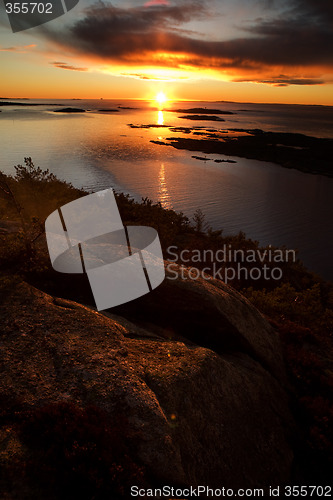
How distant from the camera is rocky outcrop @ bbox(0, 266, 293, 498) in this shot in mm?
4273

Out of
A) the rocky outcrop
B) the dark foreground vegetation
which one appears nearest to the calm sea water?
the dark foreground vegetation

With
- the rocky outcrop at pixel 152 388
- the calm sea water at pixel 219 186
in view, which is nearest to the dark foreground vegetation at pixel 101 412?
the rocky outcrop at pixel 152 388

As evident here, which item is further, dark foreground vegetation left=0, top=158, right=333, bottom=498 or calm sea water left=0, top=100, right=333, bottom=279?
calm sea water left=0, top=100, right=333, bottom=279

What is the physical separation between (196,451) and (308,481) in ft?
10.8

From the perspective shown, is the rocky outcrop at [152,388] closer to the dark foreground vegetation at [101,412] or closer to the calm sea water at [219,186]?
the dark foreground vegetation at [101,412]

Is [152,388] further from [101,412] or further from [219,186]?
[219,186]

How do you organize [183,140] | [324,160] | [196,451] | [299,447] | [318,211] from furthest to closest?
[183,140]
[324,160]
[318,211]
[299,447]
[196,451]

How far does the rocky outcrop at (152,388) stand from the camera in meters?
4.27

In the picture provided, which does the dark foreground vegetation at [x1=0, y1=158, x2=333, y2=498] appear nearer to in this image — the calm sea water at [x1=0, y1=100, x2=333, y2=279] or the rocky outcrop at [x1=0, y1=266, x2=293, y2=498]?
the rocky outcrop at [x1=0, y1=266, x2=293, y2=498]

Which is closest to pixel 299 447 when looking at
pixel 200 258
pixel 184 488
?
pixel 184 488

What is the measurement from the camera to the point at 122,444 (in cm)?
389

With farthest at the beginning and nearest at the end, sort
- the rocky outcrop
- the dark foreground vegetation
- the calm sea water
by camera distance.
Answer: the calm sea water → the rocky outcrop → the dark foreground vegetation

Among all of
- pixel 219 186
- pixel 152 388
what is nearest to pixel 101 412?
pixel 152 388

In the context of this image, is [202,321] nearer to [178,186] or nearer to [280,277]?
[280,277]
